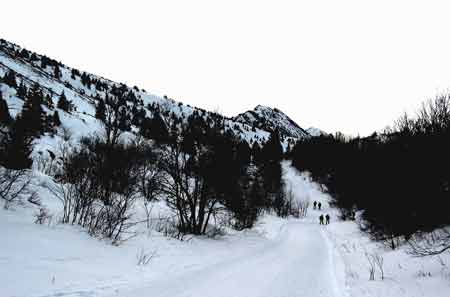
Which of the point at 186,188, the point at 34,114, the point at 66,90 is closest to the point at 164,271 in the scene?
the point at 186,188

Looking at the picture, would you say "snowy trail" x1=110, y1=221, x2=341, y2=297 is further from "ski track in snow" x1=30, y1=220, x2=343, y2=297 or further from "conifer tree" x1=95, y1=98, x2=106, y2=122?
"conifer tree" x1=95, y1=98, x2=106, y2=122

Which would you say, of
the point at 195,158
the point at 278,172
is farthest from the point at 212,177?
the point at 278,172

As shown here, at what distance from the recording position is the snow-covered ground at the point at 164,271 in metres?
5.09

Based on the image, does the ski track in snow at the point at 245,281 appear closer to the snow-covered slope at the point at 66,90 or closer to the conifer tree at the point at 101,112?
the snow-covered slope at the point at 66,90

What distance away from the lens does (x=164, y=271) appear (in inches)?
285

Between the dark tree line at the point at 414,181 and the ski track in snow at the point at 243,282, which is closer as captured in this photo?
the ski track in snow at the point at 243,282

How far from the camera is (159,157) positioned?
1524cm

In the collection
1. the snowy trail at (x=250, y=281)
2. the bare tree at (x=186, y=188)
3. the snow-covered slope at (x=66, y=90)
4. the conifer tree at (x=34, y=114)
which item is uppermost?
the snow-covered slope at (x=66, y=90)

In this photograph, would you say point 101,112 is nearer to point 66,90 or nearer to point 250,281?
point 250,281

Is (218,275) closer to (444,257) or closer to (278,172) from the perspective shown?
(444,257)

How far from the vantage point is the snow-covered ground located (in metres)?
5.09

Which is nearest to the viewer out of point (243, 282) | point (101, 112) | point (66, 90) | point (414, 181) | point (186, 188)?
point (243, 282)

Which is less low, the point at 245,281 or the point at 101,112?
the point at 101,112

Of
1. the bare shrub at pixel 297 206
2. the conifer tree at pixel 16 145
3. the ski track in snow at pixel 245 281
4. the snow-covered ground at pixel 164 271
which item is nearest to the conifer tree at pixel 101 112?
the conifer tree at pixel 16 145
